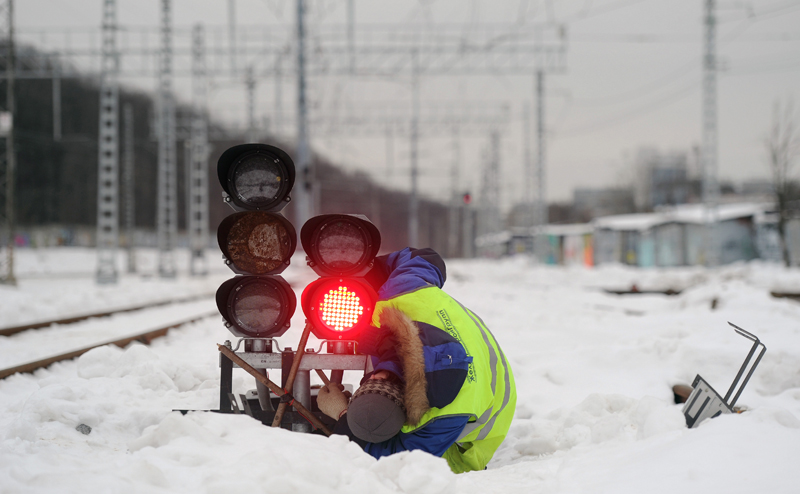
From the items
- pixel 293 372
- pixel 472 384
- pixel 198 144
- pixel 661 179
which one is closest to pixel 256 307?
pixel 293 372

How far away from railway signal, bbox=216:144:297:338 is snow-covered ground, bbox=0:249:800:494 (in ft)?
2.28

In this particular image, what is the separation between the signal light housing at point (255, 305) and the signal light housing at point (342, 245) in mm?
264

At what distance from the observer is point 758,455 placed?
2.54 m

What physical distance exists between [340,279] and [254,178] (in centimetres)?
81

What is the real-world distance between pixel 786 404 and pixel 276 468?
4.00 m

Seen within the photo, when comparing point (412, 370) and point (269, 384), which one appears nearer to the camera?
point (412, 370)

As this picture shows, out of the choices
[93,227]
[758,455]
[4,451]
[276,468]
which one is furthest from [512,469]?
[93,227]

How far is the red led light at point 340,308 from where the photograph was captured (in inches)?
139

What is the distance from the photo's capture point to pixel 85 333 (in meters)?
10.2

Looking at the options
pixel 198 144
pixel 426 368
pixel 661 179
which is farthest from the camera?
pixel 661 179

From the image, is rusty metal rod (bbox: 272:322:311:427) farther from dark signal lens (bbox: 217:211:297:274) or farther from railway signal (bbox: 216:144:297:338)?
dark signal lens (bbox: 217:211:297:274)

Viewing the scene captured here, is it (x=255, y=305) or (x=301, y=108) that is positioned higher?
(x=301, y=108)

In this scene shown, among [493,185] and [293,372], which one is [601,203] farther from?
[293,372]

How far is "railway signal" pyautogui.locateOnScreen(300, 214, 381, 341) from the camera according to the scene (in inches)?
139
